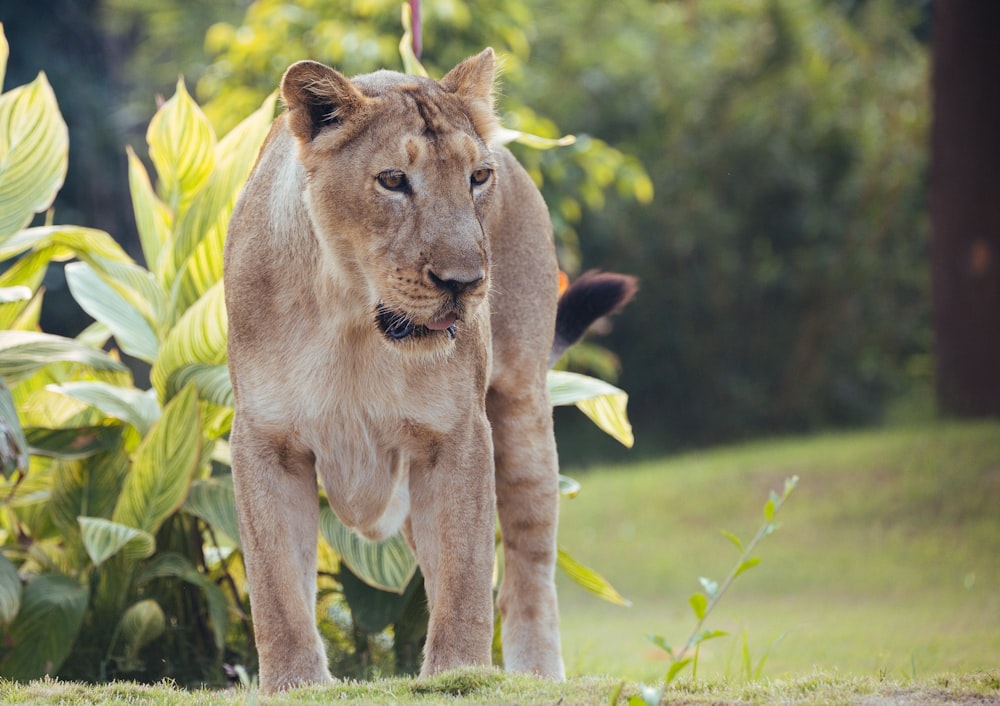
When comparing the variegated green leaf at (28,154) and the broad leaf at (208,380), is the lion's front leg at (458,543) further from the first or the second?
the variegated green leaf at (28,154)

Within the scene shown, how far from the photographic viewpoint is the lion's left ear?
355 cm

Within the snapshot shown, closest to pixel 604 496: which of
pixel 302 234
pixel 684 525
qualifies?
pixel 684 525

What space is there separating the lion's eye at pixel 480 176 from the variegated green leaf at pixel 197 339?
1514 millimetres

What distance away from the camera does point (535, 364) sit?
437 cm

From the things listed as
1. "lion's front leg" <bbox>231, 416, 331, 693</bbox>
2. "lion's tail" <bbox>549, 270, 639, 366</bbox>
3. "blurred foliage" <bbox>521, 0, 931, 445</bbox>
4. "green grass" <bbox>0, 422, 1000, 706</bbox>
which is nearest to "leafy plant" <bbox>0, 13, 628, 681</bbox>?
"lion's tail" <bbox>549, 270, 639, 366</bbox>

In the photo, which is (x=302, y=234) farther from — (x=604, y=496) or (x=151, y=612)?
(x=604, y=496)

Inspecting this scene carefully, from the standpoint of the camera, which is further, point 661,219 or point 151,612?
point 661,219

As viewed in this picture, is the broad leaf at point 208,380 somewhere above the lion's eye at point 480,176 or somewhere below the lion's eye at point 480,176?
below

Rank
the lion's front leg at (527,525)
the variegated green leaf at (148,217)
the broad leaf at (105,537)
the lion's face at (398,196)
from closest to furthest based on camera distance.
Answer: the lion's face at (398,196) < the broad leaf at (105,537) < the lion's front leg at (527,525) < the variegated green leaf at (148,217)

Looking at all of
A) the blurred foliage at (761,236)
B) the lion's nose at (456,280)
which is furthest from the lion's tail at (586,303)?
the blurred foliage at (761,236)

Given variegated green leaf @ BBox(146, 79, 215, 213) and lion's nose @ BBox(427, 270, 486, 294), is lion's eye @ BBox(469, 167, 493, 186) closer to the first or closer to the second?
lion's nose @ BBox(427, 270, 486, 294)

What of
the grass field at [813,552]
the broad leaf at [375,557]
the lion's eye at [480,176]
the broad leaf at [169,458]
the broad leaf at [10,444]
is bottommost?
the grass field at [813,552]

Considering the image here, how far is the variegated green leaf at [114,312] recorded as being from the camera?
5.07 meters

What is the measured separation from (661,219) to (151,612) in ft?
36.6
